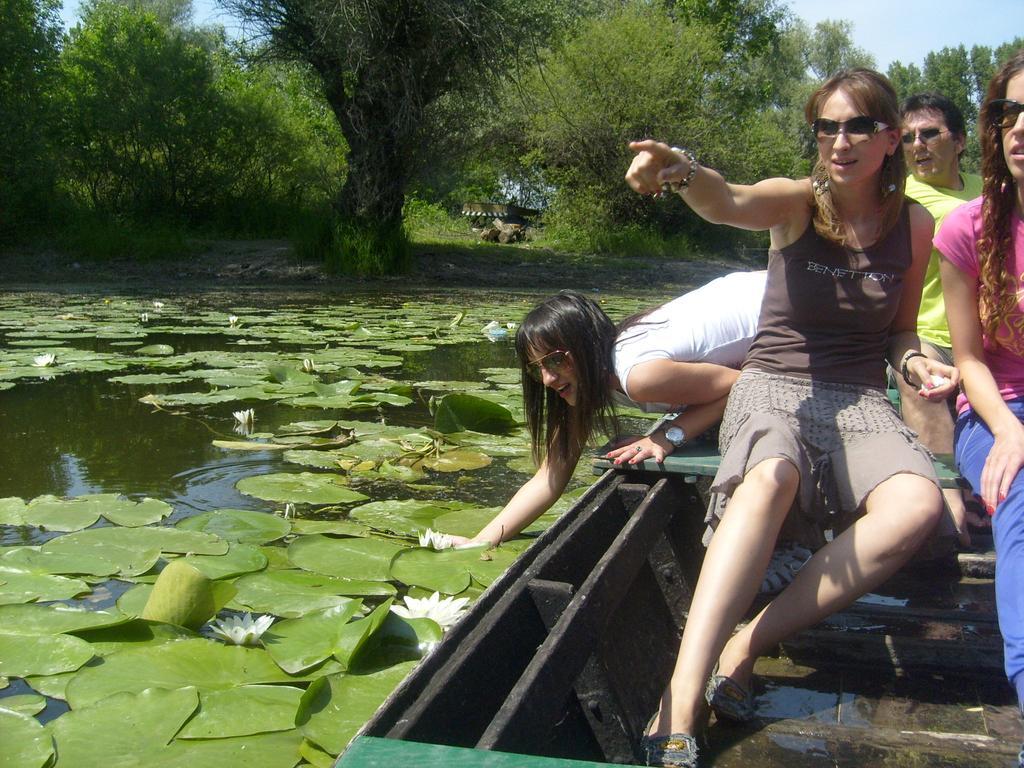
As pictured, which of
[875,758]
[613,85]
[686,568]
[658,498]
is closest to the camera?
[875,758]

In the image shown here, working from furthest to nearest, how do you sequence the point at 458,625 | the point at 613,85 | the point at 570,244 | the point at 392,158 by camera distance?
the point at 613,85 < the point at 570,244 < the point at 392,158 < the point at 458,625

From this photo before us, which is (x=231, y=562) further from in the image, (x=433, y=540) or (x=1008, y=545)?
(x=1008, y=545)

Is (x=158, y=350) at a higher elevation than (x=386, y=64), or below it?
below

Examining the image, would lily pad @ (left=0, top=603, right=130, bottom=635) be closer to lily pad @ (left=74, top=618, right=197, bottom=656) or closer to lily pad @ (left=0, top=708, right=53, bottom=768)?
lily pad @ (left=74, top=618, right=197, bottom=656)

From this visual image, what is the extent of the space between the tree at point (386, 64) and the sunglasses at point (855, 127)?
9995 millimetres

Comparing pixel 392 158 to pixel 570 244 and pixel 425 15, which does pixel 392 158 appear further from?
pixel 570 244

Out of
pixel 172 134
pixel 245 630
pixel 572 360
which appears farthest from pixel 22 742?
pixel 172 134

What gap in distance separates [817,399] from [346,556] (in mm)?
1020

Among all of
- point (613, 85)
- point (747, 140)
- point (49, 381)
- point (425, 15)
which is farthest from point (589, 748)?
point (747, 140)

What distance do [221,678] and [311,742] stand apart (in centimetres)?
25

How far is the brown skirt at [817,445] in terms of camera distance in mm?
1573

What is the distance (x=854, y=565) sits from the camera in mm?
1510

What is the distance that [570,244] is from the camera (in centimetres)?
1812

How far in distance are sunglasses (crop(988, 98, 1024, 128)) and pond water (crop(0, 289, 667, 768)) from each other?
1.26 metres
